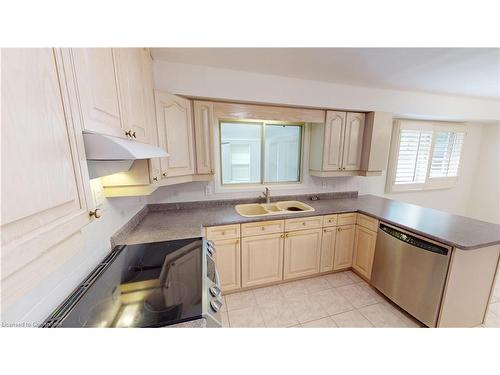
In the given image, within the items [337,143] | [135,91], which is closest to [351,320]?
[337,143]

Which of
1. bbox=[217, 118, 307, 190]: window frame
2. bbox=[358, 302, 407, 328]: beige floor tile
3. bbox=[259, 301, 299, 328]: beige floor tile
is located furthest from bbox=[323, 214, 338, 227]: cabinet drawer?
bbox=[259, 301, 299, 328]: beige floor tile

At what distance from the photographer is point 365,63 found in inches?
65.3

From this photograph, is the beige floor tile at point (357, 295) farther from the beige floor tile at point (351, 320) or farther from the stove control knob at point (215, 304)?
the stove control knob at point (215, 304)

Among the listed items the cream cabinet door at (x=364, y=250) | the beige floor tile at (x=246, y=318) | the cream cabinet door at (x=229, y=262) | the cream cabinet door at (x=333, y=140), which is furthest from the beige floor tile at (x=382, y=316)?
the cream cabinet door at (x=333, y=140)

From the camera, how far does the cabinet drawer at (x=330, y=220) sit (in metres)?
2.15

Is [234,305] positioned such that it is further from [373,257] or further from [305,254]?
[373,257]

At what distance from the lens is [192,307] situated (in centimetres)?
84

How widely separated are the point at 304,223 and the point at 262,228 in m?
0.51

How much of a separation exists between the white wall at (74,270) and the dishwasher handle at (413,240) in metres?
2.36

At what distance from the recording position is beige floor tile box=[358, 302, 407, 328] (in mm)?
1669

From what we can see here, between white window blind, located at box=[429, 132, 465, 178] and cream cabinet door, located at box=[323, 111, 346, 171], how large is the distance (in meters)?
2.17

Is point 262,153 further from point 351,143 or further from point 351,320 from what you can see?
point 351,320

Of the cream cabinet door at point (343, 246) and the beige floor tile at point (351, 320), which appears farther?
the cream cabinet door at point (343, 246)
